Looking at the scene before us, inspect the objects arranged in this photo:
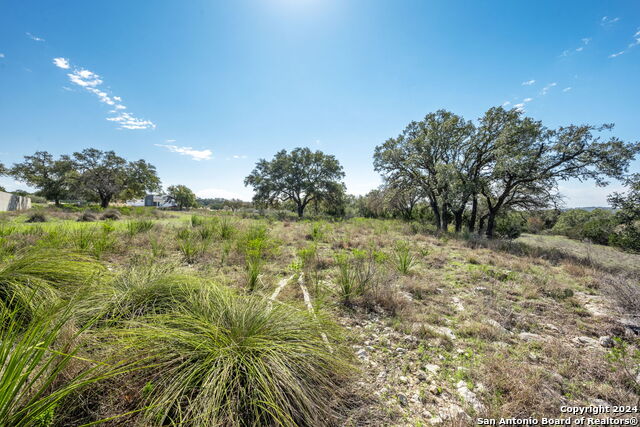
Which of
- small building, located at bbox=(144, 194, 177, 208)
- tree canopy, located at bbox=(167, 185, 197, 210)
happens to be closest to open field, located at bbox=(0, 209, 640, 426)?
tree canopy, located at bbox=(167, 185, 197, 210)

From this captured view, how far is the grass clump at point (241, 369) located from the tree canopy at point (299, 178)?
2386 centimetres

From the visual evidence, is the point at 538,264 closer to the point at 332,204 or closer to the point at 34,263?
the point at 34,263

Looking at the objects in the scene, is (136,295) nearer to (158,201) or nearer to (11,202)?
(11,202)

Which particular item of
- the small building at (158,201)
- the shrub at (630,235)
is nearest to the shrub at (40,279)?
the shrub at (630,235)

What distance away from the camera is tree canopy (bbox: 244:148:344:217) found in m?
25.6

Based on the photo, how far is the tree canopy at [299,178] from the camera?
84.1 feet

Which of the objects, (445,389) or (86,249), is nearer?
(445,389)

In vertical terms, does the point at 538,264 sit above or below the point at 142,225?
below

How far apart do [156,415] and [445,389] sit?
2.20m

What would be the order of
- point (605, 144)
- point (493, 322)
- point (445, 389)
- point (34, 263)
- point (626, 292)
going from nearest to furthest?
point (445, 389), point (34, 263), point (493, 322), point (626, 292), point (605, 144)

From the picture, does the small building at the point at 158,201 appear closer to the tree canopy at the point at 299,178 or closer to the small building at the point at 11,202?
the small building at the point at 11,202

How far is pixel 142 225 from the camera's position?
7.44m

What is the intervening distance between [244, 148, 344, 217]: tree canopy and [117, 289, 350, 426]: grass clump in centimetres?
2386

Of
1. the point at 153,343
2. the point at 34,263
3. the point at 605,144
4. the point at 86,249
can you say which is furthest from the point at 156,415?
the point at 605,144
